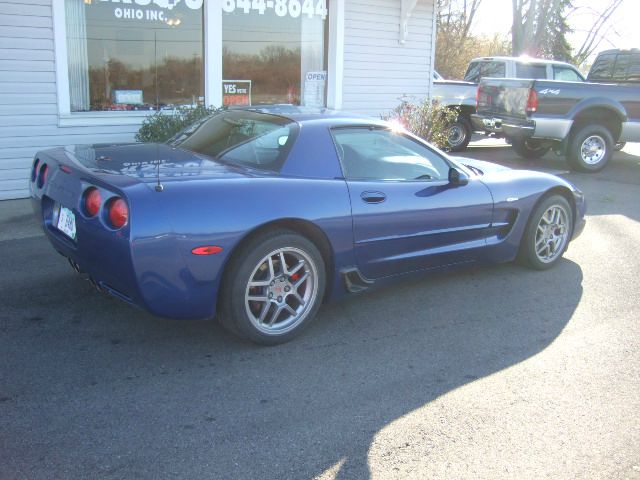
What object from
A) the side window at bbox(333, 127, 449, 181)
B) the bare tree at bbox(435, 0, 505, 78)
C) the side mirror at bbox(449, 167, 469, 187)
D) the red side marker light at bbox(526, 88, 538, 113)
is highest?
the bare tree at bbox(435, 0, 505, 78)

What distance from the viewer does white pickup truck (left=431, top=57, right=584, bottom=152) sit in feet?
44.1

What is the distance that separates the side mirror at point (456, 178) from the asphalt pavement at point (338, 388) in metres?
0.88

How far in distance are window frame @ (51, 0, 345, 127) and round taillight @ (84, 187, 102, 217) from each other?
4.94 meters

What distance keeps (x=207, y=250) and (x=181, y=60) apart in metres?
6.29

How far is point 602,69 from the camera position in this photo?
44.3 ft

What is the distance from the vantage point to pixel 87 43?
834cm

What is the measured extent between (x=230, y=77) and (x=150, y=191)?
655 centimetres

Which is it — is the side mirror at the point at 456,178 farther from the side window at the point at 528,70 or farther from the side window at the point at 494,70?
the side window at the point at 494,70

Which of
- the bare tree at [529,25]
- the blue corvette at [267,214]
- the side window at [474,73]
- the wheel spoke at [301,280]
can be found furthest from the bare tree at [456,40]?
the wheel spoke at [301,280]

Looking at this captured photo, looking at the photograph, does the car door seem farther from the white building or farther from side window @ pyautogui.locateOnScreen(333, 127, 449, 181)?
the white building

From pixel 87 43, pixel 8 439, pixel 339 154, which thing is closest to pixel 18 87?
pixel 87 43

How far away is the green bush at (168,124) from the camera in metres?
7.92

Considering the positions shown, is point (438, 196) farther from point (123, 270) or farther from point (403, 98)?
point (403, 98)

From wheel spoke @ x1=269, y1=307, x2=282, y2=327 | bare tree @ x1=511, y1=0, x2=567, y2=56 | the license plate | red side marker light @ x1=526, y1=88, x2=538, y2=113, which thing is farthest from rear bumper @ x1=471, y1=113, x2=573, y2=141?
bare tree @ x1=511, y1=0, x2=567, y2=56
